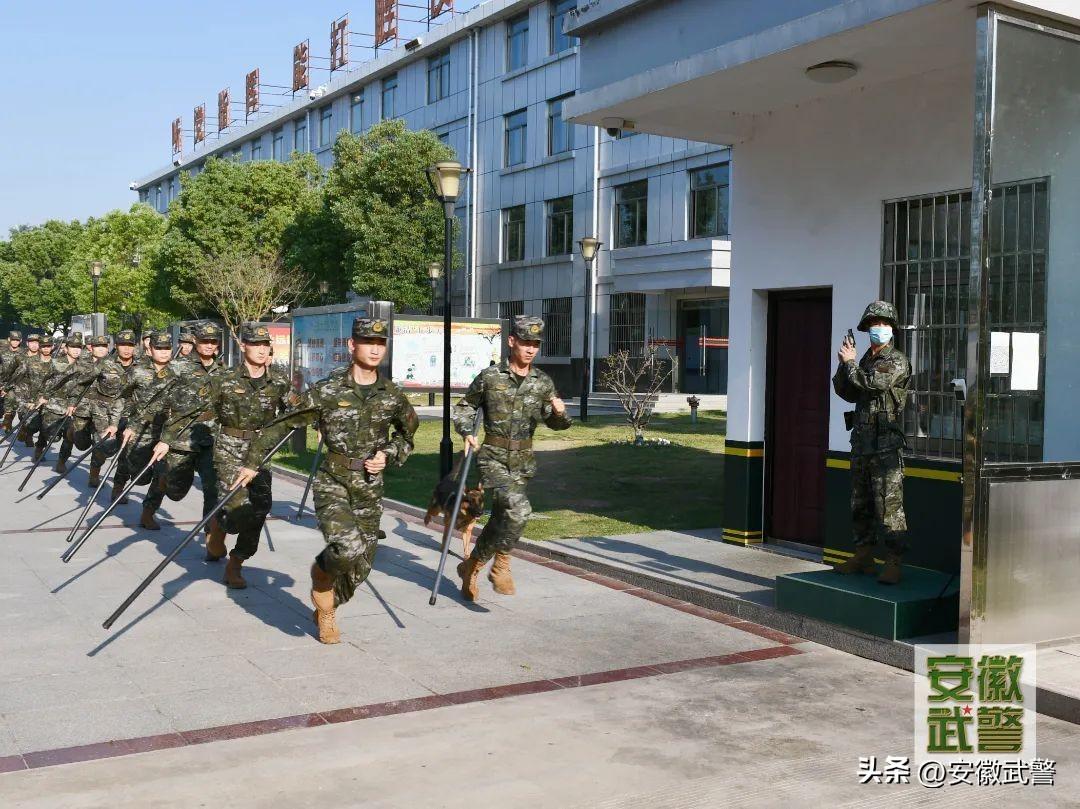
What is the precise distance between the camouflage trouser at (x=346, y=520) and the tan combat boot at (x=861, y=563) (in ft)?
11.2

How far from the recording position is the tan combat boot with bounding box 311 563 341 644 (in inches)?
276

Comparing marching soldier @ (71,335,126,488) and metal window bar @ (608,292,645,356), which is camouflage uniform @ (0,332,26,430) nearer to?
marching soldier @ (71,335,126,488)

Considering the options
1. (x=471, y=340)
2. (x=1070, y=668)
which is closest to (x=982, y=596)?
(x=1070, y=668)

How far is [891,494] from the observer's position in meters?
7.46

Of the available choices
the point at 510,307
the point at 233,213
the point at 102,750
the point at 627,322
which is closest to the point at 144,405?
the point at 102,750

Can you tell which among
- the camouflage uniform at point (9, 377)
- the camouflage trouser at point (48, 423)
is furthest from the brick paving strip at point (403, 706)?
the camouflage uniform at point (9, 377)

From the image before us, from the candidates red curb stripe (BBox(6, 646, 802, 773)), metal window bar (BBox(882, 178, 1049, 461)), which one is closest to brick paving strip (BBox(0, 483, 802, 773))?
red curb stripe (BBox(6, 646, 802, 773))

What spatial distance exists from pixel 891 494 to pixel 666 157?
1213 inches

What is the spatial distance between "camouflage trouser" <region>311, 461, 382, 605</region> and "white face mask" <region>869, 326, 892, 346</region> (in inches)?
138

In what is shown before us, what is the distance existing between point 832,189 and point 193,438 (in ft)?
20.0

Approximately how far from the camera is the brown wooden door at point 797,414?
33.1ft

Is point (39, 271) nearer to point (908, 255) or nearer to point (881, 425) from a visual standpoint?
point (908, 255)

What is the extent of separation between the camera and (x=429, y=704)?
231 inches

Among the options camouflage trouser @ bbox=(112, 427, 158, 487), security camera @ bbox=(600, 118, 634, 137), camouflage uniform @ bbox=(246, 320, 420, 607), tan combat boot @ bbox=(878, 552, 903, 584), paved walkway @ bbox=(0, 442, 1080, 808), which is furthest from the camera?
camouflage trouser @ bbox=(112, 427, 158, 487)
